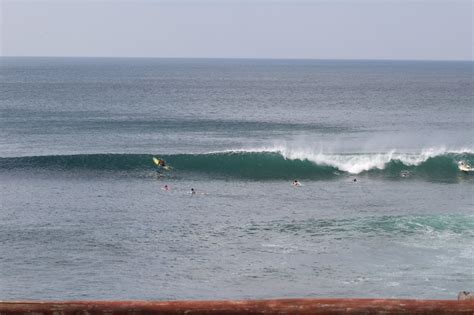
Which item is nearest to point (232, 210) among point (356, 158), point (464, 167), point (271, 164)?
point (271, 164)

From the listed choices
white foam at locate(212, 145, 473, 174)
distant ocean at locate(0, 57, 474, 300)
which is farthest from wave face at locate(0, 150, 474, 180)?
distant ocean at locate(0, 57, 474, 300)

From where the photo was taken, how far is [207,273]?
2183cm

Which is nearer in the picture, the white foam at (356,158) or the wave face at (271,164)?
the wave face at (271,164)

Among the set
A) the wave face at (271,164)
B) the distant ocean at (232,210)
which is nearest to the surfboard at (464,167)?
the wave face at (271,164)

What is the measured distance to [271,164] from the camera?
44719mm

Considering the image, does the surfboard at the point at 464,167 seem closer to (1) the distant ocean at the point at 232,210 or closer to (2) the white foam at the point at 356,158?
(1) the distant ocean at the point at 232,210

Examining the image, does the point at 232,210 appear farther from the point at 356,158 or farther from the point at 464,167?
the point at 464,167

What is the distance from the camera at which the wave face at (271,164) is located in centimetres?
4284

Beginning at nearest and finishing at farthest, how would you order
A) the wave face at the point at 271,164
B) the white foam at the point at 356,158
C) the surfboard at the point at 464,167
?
the surfboard at the point at 464,167
the wave face at the point at 271,164
the white foam at the point at 356,158

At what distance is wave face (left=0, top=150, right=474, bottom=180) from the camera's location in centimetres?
4284

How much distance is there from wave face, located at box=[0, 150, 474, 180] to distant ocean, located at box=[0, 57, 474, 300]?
12 centimetres

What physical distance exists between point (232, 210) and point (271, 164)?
13954mm

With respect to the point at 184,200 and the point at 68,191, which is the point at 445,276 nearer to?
the point at 184,200

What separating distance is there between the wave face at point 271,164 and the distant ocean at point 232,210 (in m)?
0.12
